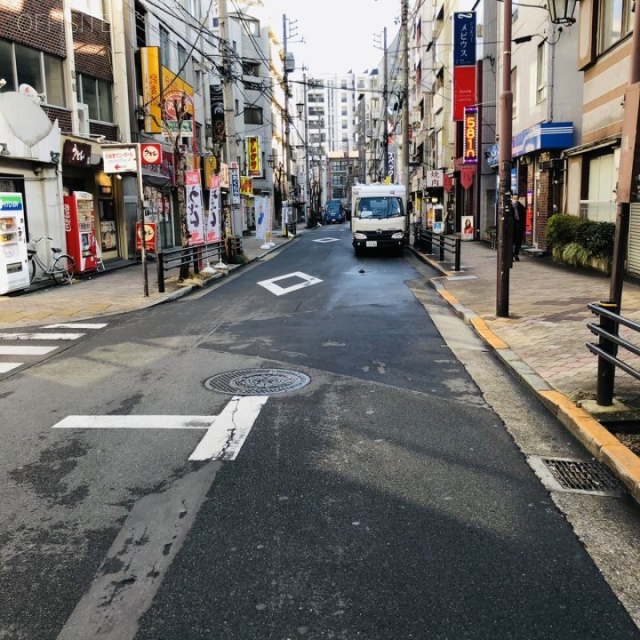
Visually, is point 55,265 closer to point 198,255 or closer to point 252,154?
point 198,255

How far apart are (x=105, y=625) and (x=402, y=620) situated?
138 centimetres

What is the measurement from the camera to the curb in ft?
14.8

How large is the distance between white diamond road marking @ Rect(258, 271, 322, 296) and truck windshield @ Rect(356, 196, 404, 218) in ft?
23.5

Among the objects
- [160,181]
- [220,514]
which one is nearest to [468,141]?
[160,181]

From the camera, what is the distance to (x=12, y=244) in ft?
48.1

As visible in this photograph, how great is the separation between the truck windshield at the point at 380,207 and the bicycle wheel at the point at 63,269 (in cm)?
1179

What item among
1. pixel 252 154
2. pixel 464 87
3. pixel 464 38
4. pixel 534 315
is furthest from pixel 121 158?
pixel 252 154

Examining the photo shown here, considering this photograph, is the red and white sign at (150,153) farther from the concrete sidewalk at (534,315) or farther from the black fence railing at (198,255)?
the concrete sidewalk at (534,315)

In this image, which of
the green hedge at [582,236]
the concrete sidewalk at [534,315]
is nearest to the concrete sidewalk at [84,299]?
the concrete sidewalk at [534,315]

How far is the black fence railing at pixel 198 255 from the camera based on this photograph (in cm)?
1504

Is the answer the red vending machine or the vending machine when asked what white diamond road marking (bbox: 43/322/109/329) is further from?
the red vending machine

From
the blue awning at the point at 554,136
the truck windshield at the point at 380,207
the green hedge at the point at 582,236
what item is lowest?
the green hedge at the point at 582,236

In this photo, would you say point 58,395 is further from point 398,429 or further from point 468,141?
point 468,141

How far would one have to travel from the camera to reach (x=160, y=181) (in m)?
23.1
